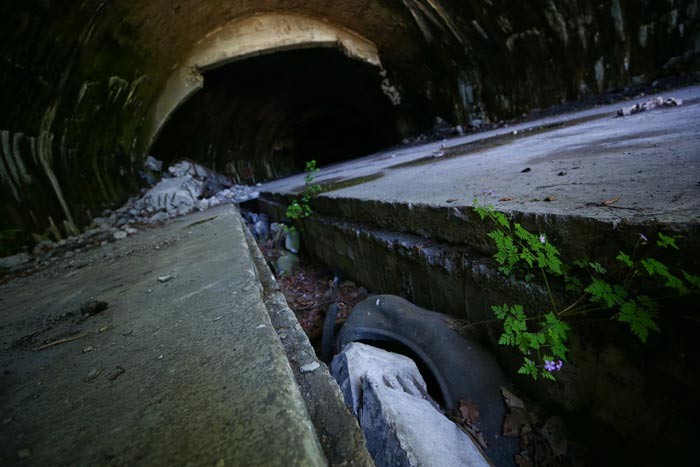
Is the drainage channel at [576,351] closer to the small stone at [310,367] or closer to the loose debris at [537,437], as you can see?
the loose debris at [537,437]

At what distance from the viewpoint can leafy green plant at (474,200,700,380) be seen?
29.0 inches

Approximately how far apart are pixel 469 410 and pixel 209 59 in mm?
7741

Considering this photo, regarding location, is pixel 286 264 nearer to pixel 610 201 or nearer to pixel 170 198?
pixel 610 201

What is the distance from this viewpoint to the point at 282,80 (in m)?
9.45

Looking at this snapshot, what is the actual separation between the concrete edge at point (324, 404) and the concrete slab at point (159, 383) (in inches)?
Answer: 2.7

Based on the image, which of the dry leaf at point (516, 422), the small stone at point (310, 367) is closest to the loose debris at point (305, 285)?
the dry leaf at point (516, 422)

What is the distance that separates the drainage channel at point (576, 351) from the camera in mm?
794

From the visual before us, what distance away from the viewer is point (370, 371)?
1.09 metres

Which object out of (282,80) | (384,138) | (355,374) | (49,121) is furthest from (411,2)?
(355,374)

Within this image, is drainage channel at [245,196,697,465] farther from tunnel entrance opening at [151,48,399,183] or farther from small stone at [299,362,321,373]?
tunnel entrance opening at [151,48,399,183]

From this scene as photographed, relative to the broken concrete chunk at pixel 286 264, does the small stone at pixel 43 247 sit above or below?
above

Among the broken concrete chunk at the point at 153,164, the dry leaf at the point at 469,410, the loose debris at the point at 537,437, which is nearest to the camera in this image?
the loose debris at the point at 537,437

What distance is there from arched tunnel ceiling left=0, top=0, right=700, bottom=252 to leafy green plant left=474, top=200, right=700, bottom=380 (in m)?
4.26

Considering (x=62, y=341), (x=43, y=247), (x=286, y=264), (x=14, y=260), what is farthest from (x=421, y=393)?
(x=43, y=247)
